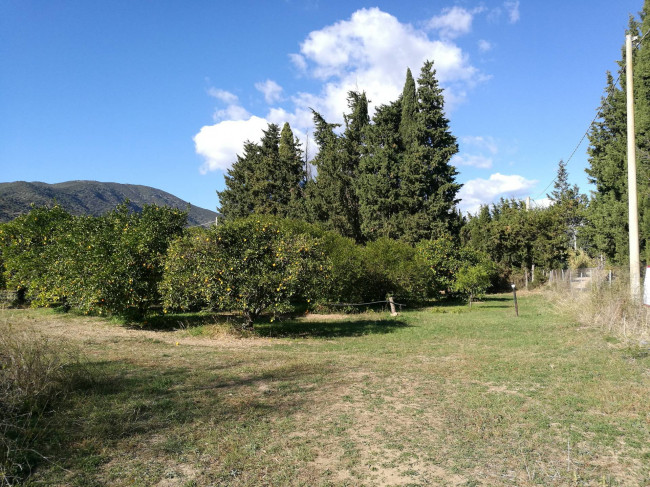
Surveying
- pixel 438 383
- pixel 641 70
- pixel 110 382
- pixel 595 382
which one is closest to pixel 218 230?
pixel 110 382

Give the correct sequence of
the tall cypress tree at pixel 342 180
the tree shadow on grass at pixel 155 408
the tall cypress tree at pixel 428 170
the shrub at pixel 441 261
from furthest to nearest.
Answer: the tall cypress tree at pixel 342 180 → the tall cypress tree at pixel 428 170 → the shrub at pixel 441 261 → the tree shadow on grass at pixel 155 408

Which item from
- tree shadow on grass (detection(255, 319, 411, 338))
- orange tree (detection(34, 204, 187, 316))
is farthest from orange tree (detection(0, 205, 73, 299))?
tree shadow on grass (detection(255, 319, 411, 338))

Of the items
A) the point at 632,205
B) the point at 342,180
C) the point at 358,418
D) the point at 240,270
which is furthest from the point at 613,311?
the point at 342,180

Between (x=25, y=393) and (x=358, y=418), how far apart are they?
3.90m

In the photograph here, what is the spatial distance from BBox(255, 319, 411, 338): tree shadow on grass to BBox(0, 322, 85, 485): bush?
707 centimetres

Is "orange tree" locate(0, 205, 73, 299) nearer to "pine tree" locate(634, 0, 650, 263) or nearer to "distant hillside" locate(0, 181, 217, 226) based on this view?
"pine tree" locate(634, 0, 650, 263)

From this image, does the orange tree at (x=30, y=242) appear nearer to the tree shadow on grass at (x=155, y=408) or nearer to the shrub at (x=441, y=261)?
the tree shadow on grass at (x=155, y=408)

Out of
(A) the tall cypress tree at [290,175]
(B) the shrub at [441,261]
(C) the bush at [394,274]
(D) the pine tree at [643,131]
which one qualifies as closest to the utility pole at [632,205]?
(D) the pine tree at [643,131]

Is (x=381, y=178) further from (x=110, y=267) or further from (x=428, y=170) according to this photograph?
(x=110, y=267)

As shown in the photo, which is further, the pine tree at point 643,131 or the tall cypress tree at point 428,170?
the tall cypress tree at point 428,170

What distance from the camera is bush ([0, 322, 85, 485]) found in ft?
12.7

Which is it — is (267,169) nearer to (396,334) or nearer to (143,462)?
(396,334)

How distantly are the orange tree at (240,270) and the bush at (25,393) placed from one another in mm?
4943

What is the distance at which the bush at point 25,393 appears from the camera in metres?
3.87
